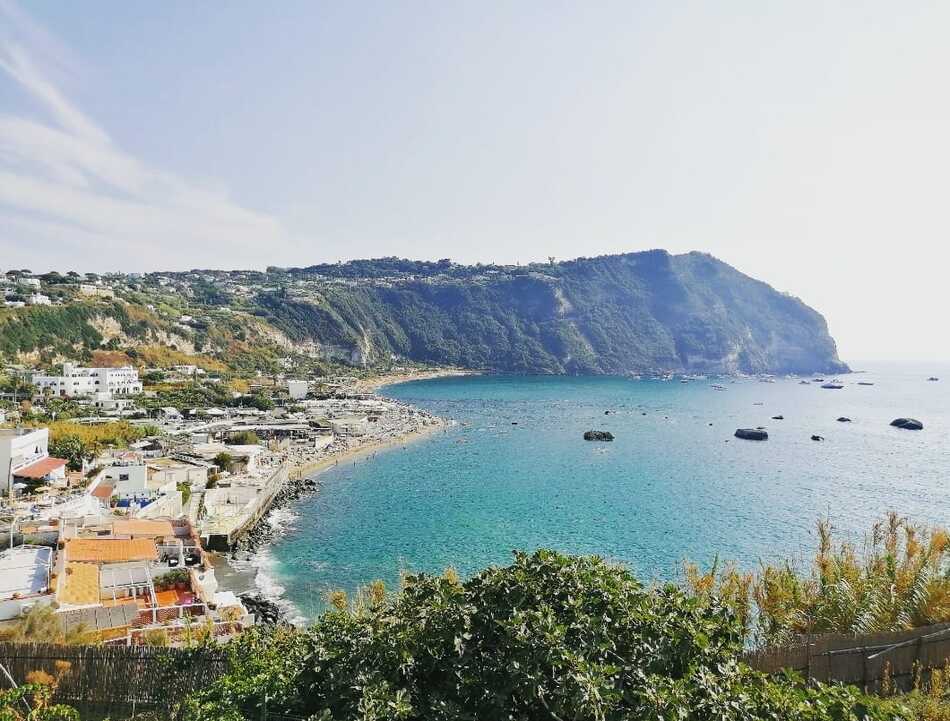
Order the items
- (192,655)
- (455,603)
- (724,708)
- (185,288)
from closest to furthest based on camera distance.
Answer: (724,708), (455,603), (192,655), (185,288)

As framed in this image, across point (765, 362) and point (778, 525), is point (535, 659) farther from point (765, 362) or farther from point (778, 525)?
point (765, 362)

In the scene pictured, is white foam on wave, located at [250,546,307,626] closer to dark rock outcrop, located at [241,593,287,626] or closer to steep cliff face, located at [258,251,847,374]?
dark rock outcrop, located at [241,593,287,626]

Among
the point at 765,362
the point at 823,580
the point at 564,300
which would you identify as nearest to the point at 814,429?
the point at 823,580

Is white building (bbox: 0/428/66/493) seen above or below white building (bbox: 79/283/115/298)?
below

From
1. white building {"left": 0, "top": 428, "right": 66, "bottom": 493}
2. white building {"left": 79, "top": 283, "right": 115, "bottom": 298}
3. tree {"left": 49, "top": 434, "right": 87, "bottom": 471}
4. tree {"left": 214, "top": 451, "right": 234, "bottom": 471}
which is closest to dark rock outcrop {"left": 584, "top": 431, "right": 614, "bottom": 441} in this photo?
tree {"left": 214, "top": 451, "right": 234, "bottom": 471}

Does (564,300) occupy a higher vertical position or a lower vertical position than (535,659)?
higher

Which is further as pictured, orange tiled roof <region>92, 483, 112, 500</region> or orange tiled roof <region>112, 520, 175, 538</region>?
orange tiled roof <region>92, 483, 112, 500</region>

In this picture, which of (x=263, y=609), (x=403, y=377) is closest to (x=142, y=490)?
(x=263, y=609)
